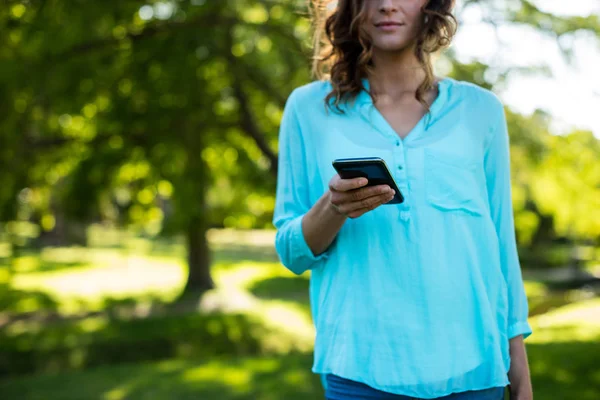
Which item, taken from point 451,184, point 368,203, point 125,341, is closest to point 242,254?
point 125,341

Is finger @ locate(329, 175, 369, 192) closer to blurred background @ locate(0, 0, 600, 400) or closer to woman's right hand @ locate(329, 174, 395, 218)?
woman's right hand @ locate(329, 174, 395, 218)

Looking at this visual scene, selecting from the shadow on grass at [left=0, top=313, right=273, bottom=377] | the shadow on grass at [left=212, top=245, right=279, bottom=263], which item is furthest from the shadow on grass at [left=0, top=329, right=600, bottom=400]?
the shadow on grass at [left=212, top=245, right=279, bottom=263]

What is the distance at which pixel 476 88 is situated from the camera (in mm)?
1986

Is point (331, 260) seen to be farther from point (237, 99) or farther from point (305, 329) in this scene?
point (305, 329)

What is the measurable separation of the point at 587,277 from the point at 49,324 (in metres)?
18.7

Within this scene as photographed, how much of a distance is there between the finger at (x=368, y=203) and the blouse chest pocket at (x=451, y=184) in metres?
0.21

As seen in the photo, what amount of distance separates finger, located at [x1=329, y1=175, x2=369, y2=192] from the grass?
5.97 m

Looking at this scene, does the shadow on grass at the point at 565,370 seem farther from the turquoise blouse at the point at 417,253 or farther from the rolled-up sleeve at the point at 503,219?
the turquoise blouse at the point at 417,253

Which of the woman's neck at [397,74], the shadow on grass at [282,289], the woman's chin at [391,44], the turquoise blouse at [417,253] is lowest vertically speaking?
the shadow on grass at [282,289]

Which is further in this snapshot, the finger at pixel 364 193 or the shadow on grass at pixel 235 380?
the shadow on grass at pixel 235 380

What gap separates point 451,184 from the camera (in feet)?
5.89

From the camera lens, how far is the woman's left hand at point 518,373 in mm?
1897

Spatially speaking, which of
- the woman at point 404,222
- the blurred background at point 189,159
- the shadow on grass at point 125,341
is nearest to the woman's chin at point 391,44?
the woman at point 404,222

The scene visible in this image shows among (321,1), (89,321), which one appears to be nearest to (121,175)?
(89,321)
